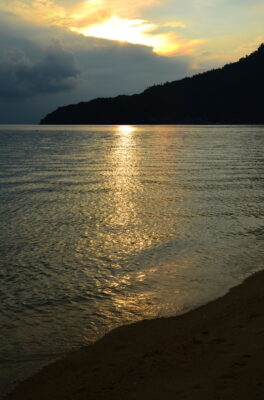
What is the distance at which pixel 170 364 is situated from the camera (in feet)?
23.0

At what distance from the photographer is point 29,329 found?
929 cm

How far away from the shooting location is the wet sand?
6064mm

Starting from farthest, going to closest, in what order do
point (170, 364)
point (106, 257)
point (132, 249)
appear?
point (132, 249) < point (106, 257) < point (170, 364)

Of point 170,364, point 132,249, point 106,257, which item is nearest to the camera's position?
point 170,364

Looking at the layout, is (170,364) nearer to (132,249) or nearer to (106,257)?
(106,257)

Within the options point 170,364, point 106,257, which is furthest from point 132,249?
point 170,364

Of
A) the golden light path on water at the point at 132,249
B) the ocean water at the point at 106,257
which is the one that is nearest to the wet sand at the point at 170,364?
the ocean water at the point at 106,257

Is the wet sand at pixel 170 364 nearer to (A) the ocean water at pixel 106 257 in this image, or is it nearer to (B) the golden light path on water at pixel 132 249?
(A) the ocean water at pixel 106 257

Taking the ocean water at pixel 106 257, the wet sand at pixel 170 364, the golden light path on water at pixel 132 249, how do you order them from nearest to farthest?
the wet sand at pixel 170 364, the ocean water at pixel 106 257, the golden light path on water at pixel 132 249

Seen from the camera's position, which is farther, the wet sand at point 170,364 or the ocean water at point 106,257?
the ocean water at point 106,257

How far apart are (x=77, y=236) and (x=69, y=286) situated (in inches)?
227

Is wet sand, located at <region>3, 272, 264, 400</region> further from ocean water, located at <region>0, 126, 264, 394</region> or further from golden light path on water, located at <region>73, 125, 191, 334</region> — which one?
golden light path on water, located at <region>73, 125, 191, 334</region>

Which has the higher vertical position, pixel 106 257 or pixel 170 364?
pixel 170 364

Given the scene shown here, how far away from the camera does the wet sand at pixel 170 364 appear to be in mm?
6064
